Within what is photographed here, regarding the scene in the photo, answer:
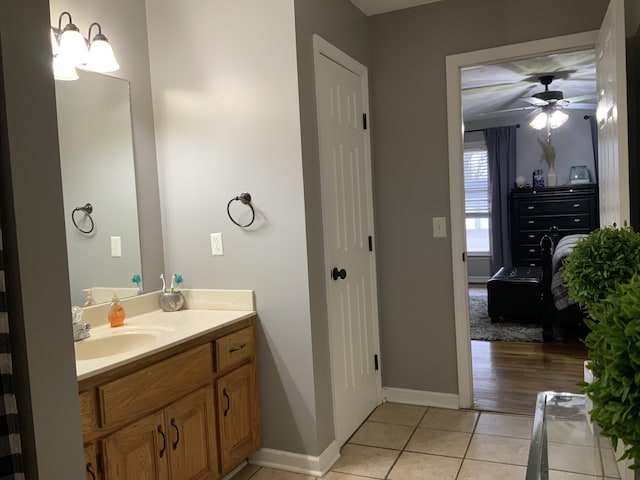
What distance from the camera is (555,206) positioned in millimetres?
7211

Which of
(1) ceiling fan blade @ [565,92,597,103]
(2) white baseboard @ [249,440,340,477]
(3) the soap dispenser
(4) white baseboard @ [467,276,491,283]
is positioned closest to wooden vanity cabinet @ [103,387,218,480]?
(2) white baseboard @ [249,440,340,477]

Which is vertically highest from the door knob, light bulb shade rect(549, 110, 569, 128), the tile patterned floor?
light bulb shade rect(549, 110, 569, 128)

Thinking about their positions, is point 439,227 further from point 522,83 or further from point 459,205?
point 522,83

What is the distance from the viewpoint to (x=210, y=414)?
2270 millimetres

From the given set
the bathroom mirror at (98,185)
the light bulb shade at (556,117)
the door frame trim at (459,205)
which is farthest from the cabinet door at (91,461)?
the light bulb shade at (556,117)

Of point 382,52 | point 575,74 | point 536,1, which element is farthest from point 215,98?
point 575,74

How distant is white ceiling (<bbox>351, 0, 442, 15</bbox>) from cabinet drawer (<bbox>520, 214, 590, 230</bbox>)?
4968 mm

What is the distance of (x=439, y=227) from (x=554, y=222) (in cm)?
473

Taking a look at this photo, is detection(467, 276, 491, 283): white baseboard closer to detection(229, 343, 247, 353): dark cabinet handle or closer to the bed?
the bed

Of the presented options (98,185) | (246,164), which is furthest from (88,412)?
(246,164)

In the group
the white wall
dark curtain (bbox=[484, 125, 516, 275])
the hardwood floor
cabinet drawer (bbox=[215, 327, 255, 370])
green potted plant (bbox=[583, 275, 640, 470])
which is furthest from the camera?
dark curtain (bbox=[484, 125, 516, 275])

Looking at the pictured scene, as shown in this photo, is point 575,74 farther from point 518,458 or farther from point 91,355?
point 91,355

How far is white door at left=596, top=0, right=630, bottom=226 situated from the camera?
6.89ft

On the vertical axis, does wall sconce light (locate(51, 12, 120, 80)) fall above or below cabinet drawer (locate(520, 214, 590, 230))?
above
